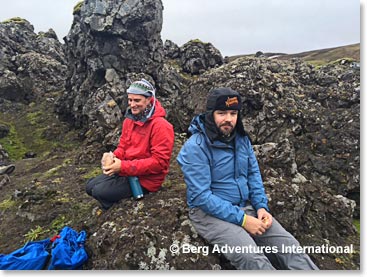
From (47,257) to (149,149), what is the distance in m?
3.15

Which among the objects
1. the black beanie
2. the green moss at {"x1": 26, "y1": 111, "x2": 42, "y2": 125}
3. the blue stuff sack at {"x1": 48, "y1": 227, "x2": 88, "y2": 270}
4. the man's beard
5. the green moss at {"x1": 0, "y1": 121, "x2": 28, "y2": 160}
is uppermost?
the black beanie

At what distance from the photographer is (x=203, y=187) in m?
6.18

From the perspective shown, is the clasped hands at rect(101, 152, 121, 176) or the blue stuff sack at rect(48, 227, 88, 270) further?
the clasped hands at rect(101, 152, 121, 176)

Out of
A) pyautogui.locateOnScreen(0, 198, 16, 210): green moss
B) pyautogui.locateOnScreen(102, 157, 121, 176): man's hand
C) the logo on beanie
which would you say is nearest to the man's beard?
the logo on beanie

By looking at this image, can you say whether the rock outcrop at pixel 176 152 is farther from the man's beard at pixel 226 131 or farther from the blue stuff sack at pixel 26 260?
the man's beard at pixel 226 131

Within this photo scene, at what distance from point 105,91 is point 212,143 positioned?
79.8 feet

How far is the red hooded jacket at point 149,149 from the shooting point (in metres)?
7.48

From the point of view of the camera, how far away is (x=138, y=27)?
3447cm

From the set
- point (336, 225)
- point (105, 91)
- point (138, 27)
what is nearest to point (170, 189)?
point (336, 225)

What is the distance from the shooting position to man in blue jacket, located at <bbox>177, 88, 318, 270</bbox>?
6008mm

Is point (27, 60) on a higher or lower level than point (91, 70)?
higher

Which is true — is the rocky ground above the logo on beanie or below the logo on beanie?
below

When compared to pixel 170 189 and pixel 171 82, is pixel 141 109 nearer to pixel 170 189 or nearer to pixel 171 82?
pixel 170 189

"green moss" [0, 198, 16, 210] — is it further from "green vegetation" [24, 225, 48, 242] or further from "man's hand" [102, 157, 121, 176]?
"man's hand" [102, 157, 121, 176]
